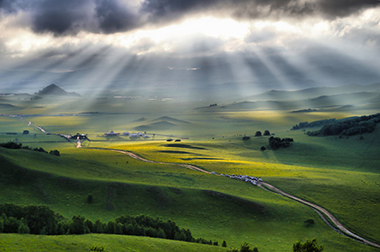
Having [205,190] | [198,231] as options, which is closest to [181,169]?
[205,190]

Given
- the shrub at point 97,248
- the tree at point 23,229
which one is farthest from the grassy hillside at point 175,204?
the shrub at point 97,248

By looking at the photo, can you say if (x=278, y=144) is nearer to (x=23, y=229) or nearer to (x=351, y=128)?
(x=351, y=128)

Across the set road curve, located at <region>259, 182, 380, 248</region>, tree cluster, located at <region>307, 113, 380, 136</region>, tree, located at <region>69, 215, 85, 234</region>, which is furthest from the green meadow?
tree cluster, located at <region>307, 113, 380, 136</region>

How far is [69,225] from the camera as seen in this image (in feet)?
96.4

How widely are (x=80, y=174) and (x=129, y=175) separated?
10.5 metres

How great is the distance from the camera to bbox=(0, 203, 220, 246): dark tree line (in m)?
27.8

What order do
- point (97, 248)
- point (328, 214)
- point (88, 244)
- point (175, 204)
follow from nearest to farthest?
point (97, 248) → point (88, 244) → point (175, 204) → point (328, 214)

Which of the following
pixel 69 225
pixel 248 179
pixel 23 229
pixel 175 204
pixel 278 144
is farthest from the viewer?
pixel 278 144

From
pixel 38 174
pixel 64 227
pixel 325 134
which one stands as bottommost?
pixel 64 227

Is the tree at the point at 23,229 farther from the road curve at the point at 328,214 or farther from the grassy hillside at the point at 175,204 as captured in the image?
the road curve at the point at 328,214

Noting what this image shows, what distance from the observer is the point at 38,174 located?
4650 centimetres

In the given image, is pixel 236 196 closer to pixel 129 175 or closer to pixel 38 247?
pixel 129 175

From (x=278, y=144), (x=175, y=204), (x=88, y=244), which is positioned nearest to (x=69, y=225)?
(x=88, y=244)

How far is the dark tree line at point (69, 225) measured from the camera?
91.1ft
